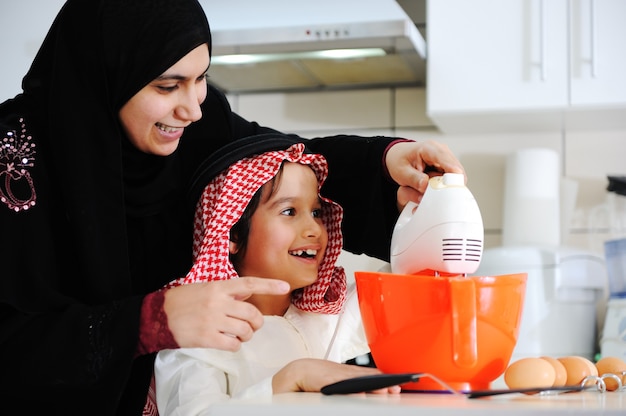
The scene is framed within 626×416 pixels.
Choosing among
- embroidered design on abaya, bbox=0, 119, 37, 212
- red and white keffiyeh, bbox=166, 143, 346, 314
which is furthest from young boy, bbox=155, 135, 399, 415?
embroidered design on abaya, bbox=0, 119, 37, 212

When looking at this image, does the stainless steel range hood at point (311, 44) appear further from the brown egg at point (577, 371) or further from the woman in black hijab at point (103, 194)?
the brown egg at point (577, 371)

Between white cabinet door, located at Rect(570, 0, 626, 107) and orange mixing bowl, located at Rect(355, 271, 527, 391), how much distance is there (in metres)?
1.39

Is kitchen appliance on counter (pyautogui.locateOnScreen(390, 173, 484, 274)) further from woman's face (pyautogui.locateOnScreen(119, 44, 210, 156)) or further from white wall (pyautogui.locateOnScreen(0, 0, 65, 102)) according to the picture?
white wall (pyautogui.locateOnScreen(0, 0, 65, 102))

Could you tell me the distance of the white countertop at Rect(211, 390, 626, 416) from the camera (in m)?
0.68

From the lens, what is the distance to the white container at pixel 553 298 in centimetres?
221

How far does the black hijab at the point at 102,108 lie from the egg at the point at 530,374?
1.93 feet

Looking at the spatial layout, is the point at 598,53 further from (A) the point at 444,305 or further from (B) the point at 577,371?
(A) the point at 444,305

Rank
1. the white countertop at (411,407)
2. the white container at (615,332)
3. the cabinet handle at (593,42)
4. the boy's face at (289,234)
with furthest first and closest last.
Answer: the cabinet handle at (593,42), the white container at (615,332), the boy's face at (289,234), the white countertop at (411,407)

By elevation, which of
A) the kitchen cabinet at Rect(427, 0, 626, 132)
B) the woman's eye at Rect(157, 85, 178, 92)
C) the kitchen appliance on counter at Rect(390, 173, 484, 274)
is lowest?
the kitchen appliance on counter at Rect(390, 173, 484, 274)

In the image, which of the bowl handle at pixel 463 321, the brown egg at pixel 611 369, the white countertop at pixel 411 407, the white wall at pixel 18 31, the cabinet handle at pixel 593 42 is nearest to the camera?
the white countertop at pixel 411 407

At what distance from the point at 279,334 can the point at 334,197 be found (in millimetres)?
275

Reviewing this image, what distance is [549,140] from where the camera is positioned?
2.49 m

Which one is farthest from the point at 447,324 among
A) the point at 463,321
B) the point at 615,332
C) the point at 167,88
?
the point at 615,332

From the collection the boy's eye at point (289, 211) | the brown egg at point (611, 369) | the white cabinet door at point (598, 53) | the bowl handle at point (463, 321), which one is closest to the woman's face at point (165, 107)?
the boy's eye at point (289, 211)
